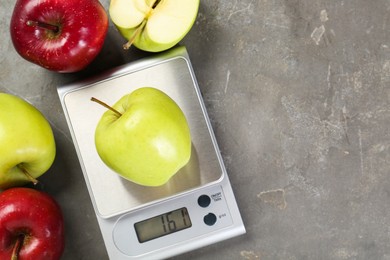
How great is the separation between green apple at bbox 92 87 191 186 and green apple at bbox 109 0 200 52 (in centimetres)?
9

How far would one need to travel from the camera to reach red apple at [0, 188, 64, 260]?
0.95m

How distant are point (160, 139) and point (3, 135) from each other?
26 cm

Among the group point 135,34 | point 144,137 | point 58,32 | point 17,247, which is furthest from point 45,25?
point 17,247

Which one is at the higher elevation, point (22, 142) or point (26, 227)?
point (22, 142)

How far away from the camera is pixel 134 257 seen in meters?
1.02

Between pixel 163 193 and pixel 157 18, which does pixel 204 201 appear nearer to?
pixel 163 193

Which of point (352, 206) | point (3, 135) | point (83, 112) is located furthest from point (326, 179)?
point (3, 135)

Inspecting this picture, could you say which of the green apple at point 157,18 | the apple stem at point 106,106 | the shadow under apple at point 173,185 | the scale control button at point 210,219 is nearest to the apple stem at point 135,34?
the green apple at point 157,18

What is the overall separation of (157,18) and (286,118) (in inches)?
12.0

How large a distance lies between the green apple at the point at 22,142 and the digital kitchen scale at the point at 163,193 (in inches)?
2.2

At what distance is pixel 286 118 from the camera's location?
1.07 meters

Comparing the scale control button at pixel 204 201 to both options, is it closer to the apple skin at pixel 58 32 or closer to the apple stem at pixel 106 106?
the apple stem at pixel 106 106

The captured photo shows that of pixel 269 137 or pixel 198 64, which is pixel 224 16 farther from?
pixel 269 137

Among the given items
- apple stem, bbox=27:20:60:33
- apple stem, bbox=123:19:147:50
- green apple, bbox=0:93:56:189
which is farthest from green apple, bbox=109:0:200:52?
green apple, bbox=0:93:56:189
